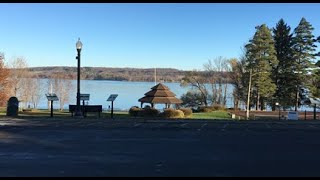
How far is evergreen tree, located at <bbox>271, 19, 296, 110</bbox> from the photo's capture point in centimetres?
7212

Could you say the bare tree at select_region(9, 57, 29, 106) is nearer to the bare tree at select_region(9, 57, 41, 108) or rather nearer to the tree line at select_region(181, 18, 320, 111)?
the bare tree at select_region(9, 57, 41, 108)

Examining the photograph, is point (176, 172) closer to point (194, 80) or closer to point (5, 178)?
point (5, 178)

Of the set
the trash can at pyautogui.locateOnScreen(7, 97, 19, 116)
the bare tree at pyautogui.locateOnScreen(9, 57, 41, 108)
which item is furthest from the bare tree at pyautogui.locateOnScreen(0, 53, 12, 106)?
the trash can at pyautogui.locateOnScreen(7, 97, 19, 116)

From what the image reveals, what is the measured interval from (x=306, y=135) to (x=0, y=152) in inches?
440

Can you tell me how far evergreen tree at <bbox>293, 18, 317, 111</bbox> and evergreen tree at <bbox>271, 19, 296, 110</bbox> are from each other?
819 millimetres

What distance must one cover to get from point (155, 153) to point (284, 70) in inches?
2531

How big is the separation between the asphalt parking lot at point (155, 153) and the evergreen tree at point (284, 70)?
182 feet

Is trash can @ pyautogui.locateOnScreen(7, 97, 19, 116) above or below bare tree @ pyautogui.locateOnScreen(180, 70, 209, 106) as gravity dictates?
below

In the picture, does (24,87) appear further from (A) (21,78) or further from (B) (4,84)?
(B) (4,84)

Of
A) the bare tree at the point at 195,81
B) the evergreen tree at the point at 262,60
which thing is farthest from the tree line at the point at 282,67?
the bare tree at the point at 195,81

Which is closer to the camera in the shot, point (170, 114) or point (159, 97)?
point (170, 114)

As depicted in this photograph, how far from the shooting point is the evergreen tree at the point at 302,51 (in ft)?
233

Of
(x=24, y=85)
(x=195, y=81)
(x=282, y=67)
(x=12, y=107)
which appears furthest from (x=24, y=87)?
(x=12, y=107)

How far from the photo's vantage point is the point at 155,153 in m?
12.1
